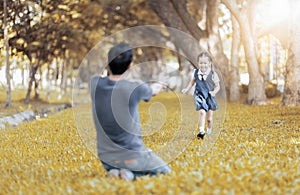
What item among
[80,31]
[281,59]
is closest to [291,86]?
[80,31]

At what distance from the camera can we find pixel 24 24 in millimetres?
23375

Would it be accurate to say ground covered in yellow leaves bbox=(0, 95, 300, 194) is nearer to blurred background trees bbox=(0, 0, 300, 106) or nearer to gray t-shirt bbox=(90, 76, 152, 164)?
gray t-shirt bbox=(90, 76, 152, 164)

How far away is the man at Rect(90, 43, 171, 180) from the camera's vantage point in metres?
4.89

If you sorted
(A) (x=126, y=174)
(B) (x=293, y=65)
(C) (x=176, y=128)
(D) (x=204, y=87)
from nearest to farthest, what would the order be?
(A) (x=126, y=174)
(D) (x=204, y=87)
(C) (x=176, y=128)
(B) (x=293, y=65)

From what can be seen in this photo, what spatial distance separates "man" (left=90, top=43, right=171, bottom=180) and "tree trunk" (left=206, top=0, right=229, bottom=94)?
19.9 m

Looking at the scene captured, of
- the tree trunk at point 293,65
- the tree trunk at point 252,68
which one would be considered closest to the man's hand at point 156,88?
the tree trunk at point 293,65

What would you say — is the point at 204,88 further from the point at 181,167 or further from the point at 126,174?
the point at 126,174

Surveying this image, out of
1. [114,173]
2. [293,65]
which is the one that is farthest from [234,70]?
[114,173]

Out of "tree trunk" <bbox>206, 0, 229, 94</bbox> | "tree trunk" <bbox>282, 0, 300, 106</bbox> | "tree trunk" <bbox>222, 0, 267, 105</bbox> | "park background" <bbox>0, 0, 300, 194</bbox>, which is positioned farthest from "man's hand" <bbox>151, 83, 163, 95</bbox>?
"tree trunk" <bbox>206, 0, 229, 94</bbox>

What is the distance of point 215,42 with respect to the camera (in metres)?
25.2

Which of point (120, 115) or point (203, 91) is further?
point (203, 91)

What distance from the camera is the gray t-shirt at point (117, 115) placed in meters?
4.87

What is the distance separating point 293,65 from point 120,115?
1390 centimetres

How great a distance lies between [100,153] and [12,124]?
981 cm
